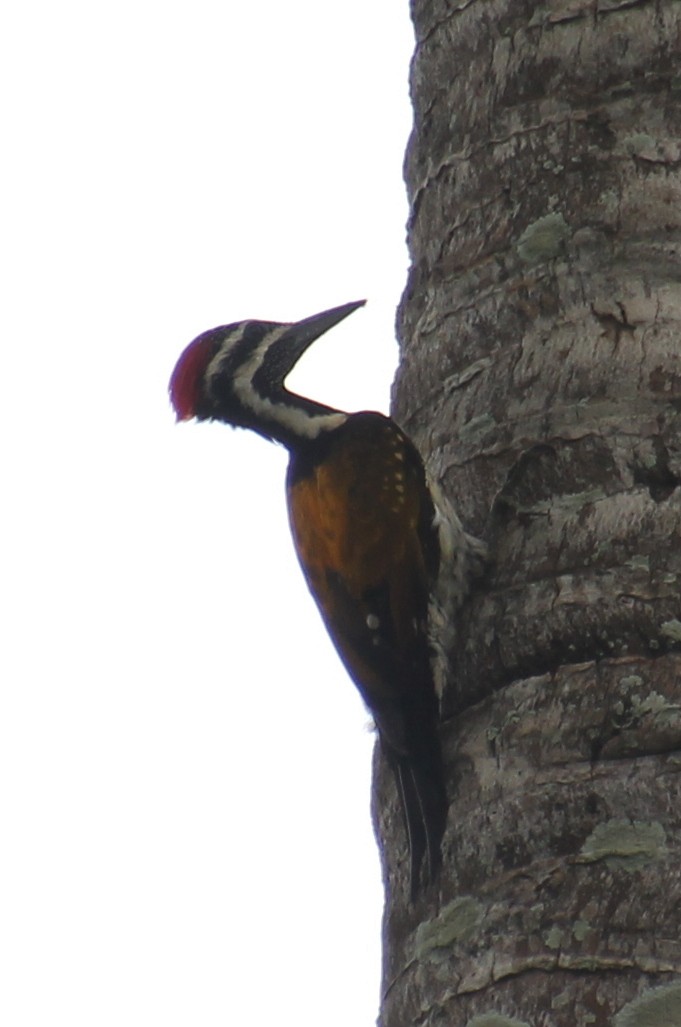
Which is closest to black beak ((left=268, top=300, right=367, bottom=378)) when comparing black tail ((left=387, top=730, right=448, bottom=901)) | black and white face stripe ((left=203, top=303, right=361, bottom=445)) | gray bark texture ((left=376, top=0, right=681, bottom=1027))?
black and white face stripe ((left=203, top=303, right=361, bottom=445))

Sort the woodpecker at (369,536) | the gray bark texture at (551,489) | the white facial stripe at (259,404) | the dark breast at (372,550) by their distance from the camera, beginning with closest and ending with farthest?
the gray bark texture at (551,489), the woodpecker at (369,536), the dark breast at (372,550), the white facial stripe at (259,404)

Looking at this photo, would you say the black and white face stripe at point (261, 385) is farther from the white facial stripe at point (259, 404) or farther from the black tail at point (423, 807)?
the black tail at point (423, 807)

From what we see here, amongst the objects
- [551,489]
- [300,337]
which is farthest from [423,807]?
[300,337]

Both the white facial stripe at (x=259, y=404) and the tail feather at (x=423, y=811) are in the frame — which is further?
the white facial stripe at (x=259, y=404)

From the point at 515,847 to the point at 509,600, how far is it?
1.82 feet

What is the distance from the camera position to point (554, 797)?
105 inches

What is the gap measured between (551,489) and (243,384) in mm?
1478

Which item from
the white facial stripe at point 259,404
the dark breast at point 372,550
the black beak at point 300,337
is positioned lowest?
the dark breast at point 372,550

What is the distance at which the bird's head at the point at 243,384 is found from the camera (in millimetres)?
4430

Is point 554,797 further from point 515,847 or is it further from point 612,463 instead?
point 612,463

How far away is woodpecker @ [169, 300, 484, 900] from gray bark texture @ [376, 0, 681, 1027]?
0.09m

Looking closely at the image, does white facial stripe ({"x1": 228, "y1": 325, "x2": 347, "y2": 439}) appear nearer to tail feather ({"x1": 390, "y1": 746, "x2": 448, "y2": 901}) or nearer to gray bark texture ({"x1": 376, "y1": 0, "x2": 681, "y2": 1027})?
gray bark texture ({"x1": 376, "y1": 0, "x2": 681, "y2": 1027})

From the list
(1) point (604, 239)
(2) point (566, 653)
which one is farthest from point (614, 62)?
(2) point (566, 653)

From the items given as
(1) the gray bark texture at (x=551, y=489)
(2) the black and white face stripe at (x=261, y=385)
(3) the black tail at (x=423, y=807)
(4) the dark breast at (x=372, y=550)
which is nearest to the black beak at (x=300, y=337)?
(2) the black and white face stripe at (x=261, y=385)
